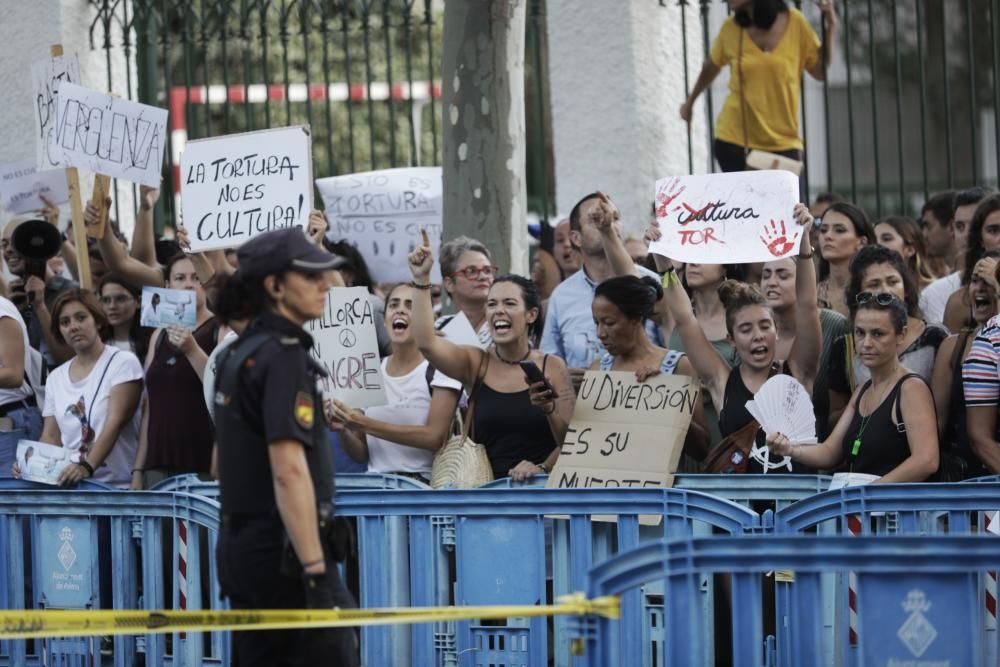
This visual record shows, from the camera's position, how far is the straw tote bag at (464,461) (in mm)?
8000

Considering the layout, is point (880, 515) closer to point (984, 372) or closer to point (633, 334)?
point (984, 372)

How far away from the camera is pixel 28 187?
11711 mm

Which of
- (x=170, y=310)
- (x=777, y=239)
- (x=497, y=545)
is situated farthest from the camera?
(x=170, y=310)

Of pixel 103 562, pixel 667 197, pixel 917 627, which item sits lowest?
pixel 917 627

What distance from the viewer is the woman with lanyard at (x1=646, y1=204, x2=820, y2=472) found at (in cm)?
784

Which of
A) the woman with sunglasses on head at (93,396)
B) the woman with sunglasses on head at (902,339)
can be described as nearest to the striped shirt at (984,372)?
the woman with sunglasses on head at (902,339)

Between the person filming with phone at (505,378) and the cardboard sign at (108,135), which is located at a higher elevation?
the cardboard sign at (108,135)

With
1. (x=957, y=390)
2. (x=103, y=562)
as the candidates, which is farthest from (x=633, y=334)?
(x=103, y=562)

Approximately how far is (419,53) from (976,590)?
23.2 meters

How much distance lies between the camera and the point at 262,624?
5285 millimetres

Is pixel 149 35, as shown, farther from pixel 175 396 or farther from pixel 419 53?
pixel 419 53

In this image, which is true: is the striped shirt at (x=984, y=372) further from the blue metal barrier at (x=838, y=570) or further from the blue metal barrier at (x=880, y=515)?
the blue metal barrier at (x=838, y=570)

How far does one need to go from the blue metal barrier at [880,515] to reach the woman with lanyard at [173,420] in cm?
361

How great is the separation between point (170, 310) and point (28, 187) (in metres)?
3.40
